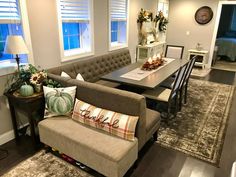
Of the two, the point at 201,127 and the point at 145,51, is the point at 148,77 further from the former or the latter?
the point at 145,51

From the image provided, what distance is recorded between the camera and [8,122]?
2.65 metres

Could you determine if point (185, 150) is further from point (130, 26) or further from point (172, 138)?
point (130, 26)

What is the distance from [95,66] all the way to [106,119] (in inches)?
75.9

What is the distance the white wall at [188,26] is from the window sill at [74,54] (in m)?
4.58

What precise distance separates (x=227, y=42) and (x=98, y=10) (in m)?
6.09

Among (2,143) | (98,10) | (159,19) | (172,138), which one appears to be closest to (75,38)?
(98,10)

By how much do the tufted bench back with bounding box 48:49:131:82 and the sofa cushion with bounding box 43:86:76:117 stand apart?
655 mm

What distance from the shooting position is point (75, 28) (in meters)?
3.76

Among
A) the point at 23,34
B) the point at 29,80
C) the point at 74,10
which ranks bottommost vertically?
the point at 29,80

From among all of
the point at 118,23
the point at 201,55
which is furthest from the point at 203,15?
the point at 118,23

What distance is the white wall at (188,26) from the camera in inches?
261

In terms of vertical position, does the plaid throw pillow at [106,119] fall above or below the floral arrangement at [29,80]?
below

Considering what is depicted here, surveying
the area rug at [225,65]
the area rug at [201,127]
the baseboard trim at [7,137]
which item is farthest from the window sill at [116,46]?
the area rug at [225,65]

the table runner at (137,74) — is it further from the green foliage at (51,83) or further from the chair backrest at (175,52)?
the chair backrest at (175,52)
